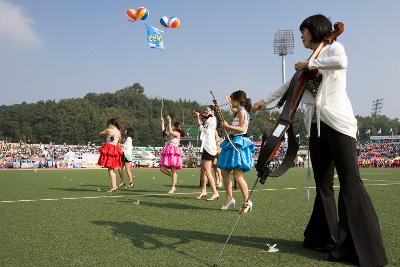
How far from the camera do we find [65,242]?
13.2 ft

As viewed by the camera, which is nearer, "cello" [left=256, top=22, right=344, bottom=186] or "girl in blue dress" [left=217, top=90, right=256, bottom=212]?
"cello" [left=256, top=22, right=344, bottom=186]

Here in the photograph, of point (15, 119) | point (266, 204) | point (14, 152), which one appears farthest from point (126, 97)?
point (266, 204)

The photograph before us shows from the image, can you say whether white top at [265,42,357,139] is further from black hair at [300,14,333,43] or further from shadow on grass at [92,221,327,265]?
shadow on grass at [92,221,327,265]

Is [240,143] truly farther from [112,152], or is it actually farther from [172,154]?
[112,152]

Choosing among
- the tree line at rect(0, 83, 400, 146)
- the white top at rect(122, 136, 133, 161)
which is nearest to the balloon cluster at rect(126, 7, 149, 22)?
the white top at rect(122, 136, 133, 161)

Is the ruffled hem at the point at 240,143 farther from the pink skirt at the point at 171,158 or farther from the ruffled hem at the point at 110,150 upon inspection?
the ruffled hem at the point at 110,150

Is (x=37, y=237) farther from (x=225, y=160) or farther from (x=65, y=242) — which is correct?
(x=225, y=160)

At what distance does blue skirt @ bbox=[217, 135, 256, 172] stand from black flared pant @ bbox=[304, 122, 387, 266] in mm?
2520

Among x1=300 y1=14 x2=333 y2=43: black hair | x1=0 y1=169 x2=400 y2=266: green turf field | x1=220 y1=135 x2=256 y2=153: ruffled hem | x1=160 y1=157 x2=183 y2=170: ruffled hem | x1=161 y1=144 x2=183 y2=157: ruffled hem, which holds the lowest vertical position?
x1=0 y1=169 x2=400 y2=266: green turf field

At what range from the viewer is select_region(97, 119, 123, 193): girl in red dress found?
1045 centimetres

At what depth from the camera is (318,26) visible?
353 centimetres

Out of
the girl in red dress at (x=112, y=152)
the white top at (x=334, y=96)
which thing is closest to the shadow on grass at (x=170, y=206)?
the girl in red dress at (x=112, y=152)

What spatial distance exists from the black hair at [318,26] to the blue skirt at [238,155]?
300 centimetres

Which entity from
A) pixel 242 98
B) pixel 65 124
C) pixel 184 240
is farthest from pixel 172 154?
pixel 65 124
